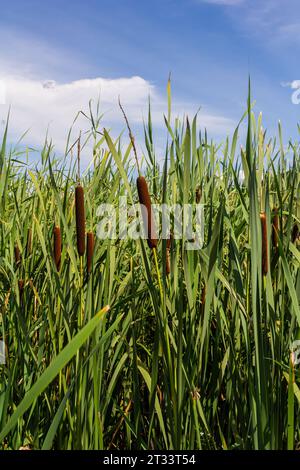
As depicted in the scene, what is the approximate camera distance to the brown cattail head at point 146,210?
104 centimetres

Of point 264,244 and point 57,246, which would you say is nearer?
point 264,244

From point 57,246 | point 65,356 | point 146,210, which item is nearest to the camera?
point 65,356

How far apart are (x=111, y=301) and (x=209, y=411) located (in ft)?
1.22

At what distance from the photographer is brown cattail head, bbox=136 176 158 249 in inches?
40.8

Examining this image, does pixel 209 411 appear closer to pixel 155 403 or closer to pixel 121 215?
pixel 155 403

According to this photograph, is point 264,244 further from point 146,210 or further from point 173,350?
point 173,350

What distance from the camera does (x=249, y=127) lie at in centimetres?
104

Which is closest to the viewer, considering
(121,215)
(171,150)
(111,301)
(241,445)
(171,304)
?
(241,445)

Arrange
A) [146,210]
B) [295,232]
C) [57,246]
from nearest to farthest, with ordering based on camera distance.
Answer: [146,210]
[57,246]
[295,232]

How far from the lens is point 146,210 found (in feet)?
3.43

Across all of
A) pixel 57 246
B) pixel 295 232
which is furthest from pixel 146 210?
pixel 295 232

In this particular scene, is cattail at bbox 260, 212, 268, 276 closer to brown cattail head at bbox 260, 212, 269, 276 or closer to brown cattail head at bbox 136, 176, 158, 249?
brown cattail head at bbox 260, 212, 269, 276

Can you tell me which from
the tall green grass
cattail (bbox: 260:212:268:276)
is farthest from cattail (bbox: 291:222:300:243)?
cattail (bbox: 260:212:268:276)
